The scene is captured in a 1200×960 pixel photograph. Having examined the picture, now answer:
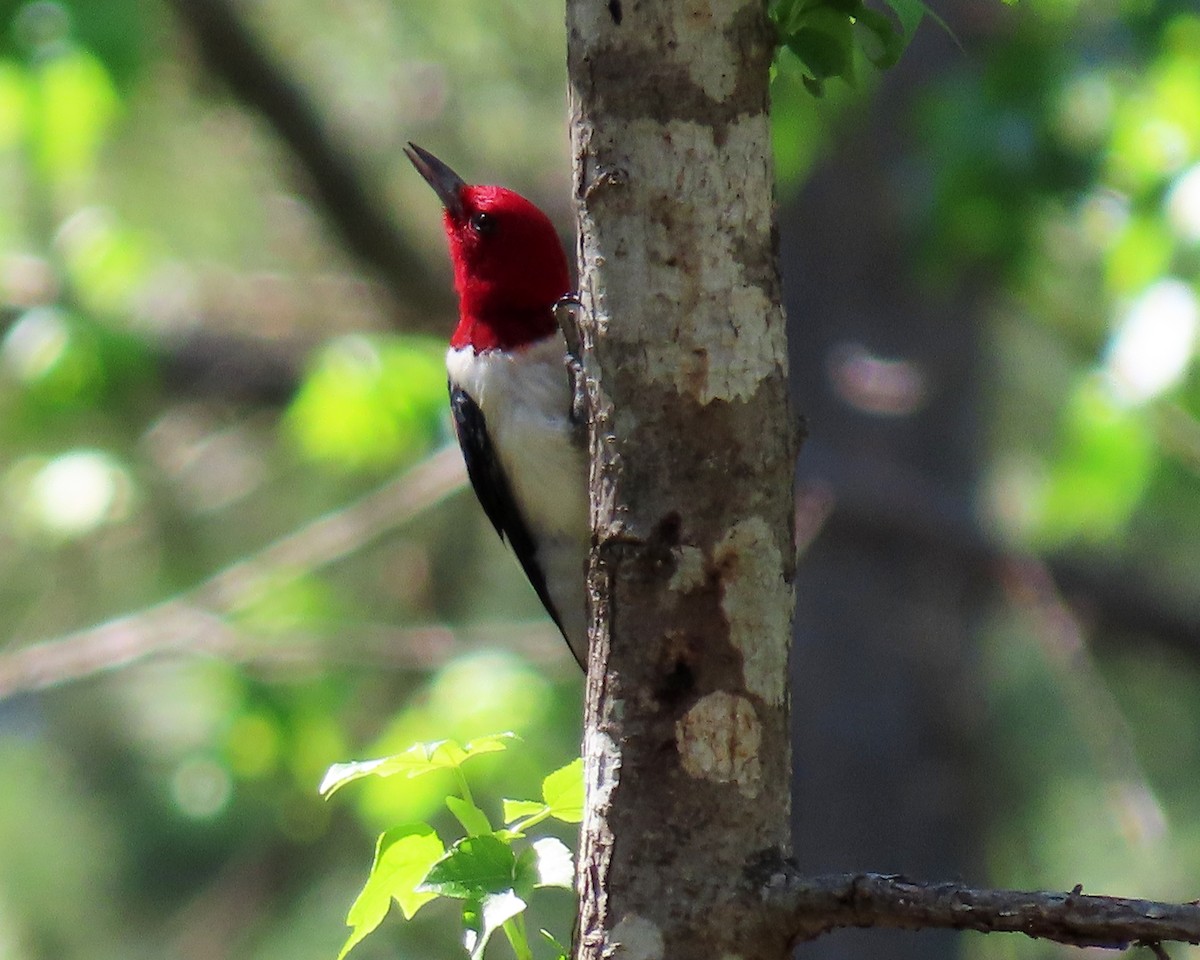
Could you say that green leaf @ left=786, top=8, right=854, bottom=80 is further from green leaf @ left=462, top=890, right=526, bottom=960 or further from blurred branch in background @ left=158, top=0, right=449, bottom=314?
blurred branch in background @ left=158, top=0, right=449, bottom=314

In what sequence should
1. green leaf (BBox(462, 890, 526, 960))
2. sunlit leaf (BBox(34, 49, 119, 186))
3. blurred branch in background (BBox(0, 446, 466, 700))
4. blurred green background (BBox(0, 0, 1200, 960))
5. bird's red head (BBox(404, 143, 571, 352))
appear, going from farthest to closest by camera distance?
blurred branch in background (BBox(0, 446, 466, 700)) → blurred green background (BBox(0, 0, 1200, 960)) → sunlit leaf (BBox(34, 49, 119, 186)) → bird's red head (BBox(404, 143, 571, 352)) → green leaf (BBox(462, 890, 526, 960))

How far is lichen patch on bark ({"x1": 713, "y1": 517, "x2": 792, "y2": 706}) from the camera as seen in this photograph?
1.86 metres

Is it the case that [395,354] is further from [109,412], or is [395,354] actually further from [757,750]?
[757,750]

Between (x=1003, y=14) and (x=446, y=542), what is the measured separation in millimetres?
2946

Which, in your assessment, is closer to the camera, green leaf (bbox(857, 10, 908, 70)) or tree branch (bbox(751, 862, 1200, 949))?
tree branch (bbox(751, 862, 1200, 949))

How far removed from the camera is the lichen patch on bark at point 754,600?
1.86 m

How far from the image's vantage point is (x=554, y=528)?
3.64m

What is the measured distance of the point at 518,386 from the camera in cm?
343

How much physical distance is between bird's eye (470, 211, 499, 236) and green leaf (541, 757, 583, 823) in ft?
6.56

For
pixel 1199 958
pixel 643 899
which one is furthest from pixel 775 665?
pixel 1199 958

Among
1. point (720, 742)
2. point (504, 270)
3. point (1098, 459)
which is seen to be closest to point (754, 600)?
point (720, 742)

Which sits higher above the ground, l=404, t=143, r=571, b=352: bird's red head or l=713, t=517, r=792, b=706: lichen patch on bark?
l=404, t=143, r=571, b=352: bird's red head

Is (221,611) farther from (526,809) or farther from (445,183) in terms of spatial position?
(526,809)

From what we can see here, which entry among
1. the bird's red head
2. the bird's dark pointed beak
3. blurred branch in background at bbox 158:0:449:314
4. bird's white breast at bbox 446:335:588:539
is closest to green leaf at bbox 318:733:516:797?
bird's white breast at bbox 446:335:588:539
